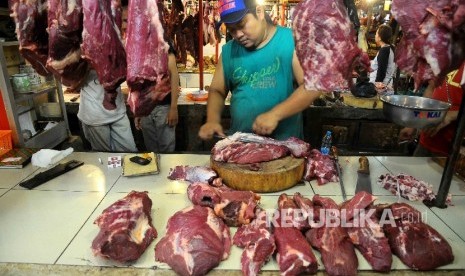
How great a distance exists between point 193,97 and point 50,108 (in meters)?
2.11

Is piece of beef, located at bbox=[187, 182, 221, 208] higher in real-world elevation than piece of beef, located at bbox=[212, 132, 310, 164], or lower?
lower

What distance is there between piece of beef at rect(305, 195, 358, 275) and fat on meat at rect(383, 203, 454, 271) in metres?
0.25

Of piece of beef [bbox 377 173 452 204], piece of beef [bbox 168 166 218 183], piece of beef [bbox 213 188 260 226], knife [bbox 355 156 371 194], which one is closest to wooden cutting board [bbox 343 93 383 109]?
knife [bbox 355 156 371 194]

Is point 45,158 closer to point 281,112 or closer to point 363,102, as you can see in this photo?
point 281,112

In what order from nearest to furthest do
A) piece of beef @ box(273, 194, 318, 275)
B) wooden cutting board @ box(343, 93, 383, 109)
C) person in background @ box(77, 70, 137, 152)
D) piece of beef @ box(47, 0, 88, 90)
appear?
piece of beef @ box(273, 194, 318, 275)
piece of beef @ box(47, 0, 88, 90)
person in background @ box(77, 70, 137, 152)
wooden cutting board @ box(343, 93, 383, 109)

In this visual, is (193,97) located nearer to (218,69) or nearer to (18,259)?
(218,69)

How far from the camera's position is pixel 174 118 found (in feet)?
15.1

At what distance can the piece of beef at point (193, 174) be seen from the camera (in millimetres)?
2358

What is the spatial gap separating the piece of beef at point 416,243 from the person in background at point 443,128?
1527 millimetres

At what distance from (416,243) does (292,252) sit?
666 mm

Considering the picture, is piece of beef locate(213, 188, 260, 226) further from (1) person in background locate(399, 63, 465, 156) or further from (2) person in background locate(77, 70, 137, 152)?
(2) person in background locate(77, 70, 137, 152)

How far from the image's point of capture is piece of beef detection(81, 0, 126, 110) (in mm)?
1652

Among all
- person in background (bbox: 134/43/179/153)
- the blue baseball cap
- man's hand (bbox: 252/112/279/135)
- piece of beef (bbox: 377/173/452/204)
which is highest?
the blue baseball cap

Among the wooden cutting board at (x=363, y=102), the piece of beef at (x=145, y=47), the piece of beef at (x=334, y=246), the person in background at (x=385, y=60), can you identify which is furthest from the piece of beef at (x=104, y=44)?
the person in background at (x=385, y=60)
